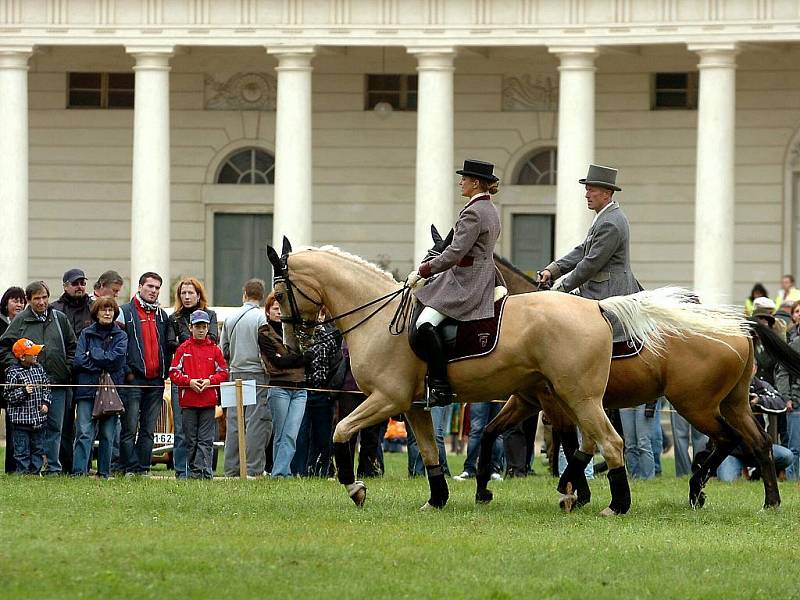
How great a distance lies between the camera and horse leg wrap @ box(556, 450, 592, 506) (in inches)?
549

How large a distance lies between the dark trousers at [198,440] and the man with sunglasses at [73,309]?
1277mm

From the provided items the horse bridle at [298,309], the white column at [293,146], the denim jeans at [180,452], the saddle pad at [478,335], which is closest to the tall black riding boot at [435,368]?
the saddle pad at [478,335]

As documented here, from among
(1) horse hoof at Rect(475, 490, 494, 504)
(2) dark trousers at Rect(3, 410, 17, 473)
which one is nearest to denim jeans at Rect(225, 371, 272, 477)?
(2) dark trousers at Rect(3, 410, 17, 473)

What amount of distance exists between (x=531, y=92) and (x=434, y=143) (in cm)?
466

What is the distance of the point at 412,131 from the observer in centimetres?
3759

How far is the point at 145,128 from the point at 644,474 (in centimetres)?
1627

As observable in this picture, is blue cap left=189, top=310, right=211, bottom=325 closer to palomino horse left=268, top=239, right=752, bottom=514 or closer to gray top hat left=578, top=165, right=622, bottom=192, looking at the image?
palomino horse left=268, top=239, right=752, bottom=514

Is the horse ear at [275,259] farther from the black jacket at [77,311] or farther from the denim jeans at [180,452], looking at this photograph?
the black jacket at [77,311]

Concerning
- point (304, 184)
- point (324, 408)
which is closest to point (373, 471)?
point (324, 408)

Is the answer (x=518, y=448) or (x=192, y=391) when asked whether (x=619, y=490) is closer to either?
(x=192, y=391)

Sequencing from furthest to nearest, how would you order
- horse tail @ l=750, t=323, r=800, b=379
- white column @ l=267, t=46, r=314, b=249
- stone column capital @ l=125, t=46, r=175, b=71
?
stone column capital @ l=125, t=46, r=175, b=71 → white column @ l=267, t=46, r=314, b=249 → horse tail @ l=750, t=323, r=800, b=379

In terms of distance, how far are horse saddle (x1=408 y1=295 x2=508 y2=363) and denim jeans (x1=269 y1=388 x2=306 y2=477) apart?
205 inches

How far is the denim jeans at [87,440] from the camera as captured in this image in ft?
57.9

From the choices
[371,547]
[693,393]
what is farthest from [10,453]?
[371,547]
